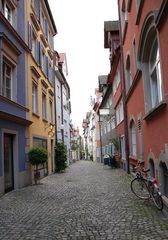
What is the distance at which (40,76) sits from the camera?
1939cm

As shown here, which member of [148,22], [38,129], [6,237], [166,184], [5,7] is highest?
[5,7]

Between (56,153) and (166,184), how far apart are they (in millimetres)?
16879

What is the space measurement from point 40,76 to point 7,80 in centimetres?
552

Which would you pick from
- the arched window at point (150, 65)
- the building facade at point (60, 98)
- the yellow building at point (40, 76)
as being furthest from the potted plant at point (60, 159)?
the arched window at point (150, 65)

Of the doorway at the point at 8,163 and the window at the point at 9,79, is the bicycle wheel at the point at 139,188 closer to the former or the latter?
the doorway at the point at 8,163

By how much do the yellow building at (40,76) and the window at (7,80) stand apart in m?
1.98

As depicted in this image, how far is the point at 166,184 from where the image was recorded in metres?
8.88

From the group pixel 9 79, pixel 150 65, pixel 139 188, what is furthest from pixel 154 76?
pixel 9 79

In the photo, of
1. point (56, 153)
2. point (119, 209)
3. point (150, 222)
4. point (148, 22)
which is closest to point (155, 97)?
point (148, 22)

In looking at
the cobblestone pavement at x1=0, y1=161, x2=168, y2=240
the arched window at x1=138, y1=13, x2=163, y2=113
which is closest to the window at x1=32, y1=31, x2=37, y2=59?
the arched window at x1=138, y1=13, x2=163, y2=113

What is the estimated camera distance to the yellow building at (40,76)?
55.9 feet

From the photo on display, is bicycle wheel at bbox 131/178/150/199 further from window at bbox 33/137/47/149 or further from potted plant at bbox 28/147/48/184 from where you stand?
window at bbox 33/137/47/149

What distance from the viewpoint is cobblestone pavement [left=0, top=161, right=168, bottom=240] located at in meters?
6.19

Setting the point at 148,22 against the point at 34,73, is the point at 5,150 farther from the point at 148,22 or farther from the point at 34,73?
the point at 148,22
